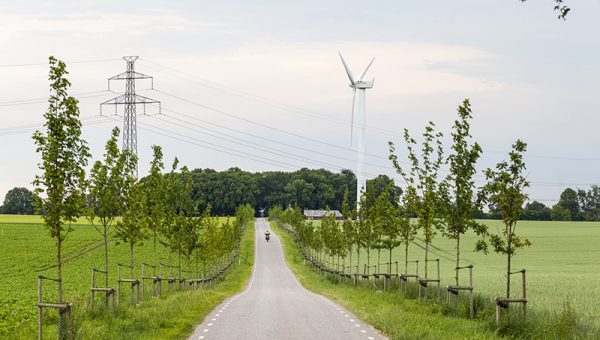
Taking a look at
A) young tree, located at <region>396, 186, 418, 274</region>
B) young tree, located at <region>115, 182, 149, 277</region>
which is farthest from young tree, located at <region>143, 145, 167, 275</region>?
young tree, located at <region>396, 186, 418, 274</region>

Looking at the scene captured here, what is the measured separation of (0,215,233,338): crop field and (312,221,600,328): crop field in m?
18.1

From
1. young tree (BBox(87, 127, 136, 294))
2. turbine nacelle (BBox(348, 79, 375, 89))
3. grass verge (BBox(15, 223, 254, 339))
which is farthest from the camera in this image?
turbine nacelle (BBox(348, 79, 375, 89))

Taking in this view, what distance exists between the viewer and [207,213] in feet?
188

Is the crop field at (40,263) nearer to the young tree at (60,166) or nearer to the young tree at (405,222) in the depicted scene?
the young tree at (60,166)

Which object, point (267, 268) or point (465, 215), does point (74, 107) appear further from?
point (267, 268)

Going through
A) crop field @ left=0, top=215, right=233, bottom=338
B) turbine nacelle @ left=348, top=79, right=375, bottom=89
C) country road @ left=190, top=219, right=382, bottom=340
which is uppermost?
turbine nacelle @ left=348, top=79, right=375, bottom=89

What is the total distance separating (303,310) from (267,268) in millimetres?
51898

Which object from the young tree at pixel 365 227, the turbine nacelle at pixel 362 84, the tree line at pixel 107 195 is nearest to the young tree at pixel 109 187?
the tree line at pixel 107 195

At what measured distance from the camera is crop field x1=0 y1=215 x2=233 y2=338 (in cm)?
3588

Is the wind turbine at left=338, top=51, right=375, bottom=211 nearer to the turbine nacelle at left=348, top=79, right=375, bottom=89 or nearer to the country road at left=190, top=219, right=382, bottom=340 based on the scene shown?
the turbine nacelle at left=348, top=79, right=375, bottom=89

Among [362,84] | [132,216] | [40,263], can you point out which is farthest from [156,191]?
[362,84]

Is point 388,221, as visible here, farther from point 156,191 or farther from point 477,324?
point 477,324

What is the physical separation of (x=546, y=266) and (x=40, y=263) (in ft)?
153

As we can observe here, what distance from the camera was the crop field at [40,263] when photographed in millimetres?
35875
